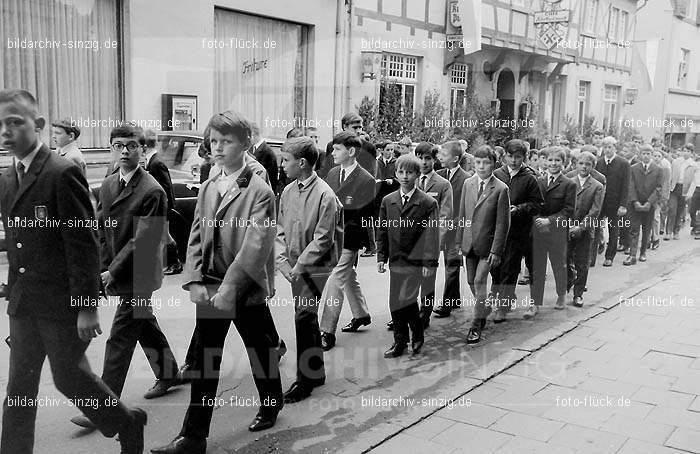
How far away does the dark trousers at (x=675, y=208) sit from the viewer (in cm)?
1478

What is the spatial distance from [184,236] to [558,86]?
874 inches

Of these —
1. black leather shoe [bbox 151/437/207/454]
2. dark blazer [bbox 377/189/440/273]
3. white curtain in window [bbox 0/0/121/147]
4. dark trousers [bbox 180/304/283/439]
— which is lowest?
black leather shoe [bbox 151/437/207/454]

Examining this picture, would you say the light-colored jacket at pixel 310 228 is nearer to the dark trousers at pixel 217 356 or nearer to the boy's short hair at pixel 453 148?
the dark trousers at pixel 217 356

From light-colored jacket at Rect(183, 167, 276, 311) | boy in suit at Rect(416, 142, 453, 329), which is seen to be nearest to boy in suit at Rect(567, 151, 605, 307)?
boy in suit at Rect(416, 142, 453, 329)

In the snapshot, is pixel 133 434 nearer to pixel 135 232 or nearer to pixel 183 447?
pixel 183 447

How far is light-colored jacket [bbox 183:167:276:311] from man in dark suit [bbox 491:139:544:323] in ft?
12.2

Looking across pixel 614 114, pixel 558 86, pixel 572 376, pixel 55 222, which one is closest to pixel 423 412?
pixel 572 376

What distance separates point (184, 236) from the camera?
9195 mm

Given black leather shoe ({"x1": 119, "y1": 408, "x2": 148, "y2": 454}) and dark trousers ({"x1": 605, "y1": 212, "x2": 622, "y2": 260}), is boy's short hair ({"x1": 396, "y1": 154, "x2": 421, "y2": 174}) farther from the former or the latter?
dark trousers ({"x1": 605, "y1": 212, "x2": 622, "y2": 260})

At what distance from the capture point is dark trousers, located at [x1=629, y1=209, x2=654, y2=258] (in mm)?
11627

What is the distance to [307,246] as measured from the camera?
5.26m

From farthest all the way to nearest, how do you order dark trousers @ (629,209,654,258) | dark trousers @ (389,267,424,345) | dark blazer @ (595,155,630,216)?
1. dark trousers @ (629,209,654,258)
2. dark blazer @ (595,155,630,216)
3. dark trousers @ (389,267,424,345)

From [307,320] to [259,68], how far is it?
11642mm

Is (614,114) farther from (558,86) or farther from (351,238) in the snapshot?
(351,238)
